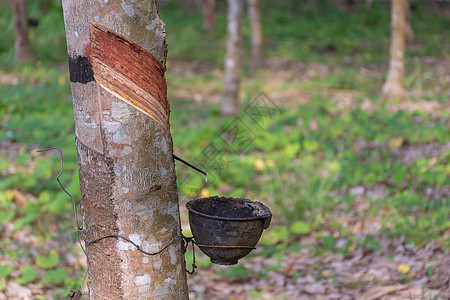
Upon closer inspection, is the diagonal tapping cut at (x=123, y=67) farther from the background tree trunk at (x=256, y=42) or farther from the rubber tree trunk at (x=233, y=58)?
the background tree trunk at (x=256, y=42)

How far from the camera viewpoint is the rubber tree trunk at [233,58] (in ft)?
22.0

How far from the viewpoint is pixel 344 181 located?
4539mm

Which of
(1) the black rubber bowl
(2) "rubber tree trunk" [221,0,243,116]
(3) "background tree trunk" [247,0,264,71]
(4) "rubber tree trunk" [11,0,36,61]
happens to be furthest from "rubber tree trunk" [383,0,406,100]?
(4) "rubber tree trunk" [11,0,36,61]

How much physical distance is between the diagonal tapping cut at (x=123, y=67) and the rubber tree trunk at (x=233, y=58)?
17.4 ft

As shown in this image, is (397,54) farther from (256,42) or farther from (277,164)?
(256,42)

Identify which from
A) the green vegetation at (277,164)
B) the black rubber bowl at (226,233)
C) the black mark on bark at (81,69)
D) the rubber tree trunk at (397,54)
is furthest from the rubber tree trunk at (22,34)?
the black rubber bowl at (226,233)

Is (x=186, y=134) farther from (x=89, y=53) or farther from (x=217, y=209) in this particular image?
(x=89, y=53)

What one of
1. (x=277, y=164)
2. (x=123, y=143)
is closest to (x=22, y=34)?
(x=277, y=164)

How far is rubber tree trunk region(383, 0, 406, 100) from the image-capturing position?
6.74m

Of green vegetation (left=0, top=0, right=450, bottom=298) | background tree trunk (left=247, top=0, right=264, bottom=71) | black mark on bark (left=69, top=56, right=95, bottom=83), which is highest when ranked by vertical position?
black mark on bark (left=69, top=56, right=95, bottom=83)

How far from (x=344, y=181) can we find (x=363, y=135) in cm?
107

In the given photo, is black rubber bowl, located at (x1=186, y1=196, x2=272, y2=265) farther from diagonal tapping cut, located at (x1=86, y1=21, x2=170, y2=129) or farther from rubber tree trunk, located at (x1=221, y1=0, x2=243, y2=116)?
rubber tree trunk, located at (x1=221, y1=0, x2=243, y2=116)

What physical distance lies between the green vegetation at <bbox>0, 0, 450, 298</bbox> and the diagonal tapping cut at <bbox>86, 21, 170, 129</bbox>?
2.74 feet

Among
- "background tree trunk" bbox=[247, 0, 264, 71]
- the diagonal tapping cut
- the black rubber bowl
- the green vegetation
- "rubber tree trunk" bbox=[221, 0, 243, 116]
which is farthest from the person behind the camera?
"background tree trunk" bbox=[247, 0, 264, 71]
